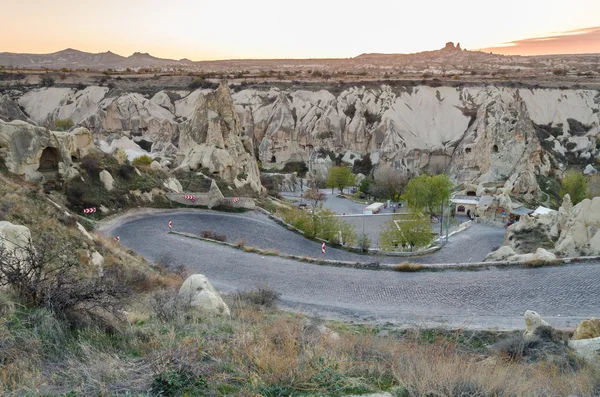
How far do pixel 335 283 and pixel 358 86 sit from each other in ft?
164

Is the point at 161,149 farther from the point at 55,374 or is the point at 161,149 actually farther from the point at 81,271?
the point at 55,374

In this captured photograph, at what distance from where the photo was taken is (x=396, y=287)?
1190cm

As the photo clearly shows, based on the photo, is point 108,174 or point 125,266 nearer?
point 125,266

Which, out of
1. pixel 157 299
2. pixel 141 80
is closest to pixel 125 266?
pixel 157 299

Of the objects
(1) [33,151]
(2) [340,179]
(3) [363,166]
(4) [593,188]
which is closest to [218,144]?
(1) [33,151]

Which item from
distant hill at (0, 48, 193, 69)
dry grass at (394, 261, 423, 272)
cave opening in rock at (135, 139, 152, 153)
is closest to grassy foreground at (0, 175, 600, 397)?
dry grass at (394, 261, 423, 272)

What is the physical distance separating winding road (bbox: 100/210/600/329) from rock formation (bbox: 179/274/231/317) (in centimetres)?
281

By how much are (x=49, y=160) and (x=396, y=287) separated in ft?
51.2

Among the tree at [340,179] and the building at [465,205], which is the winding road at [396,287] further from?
the tree at [340,179]

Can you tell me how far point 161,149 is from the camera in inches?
1703

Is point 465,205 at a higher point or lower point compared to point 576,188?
lower

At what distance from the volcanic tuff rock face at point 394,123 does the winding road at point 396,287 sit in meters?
27.6

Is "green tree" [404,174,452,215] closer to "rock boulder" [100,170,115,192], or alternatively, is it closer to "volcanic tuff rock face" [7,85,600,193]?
"volcanic tuff rock face" [7,85,600,193]

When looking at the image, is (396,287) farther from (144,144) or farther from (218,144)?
(144,144)
